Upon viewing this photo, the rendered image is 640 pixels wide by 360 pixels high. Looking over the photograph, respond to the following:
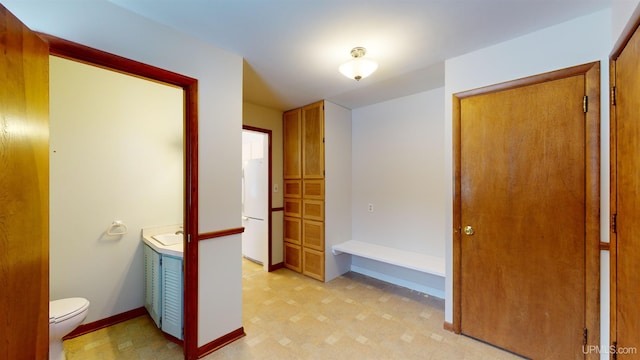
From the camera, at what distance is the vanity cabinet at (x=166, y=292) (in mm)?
1963

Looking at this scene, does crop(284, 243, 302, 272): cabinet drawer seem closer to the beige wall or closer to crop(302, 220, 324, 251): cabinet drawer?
the beige wall

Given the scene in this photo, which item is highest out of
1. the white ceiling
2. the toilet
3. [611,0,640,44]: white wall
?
the white ceiling

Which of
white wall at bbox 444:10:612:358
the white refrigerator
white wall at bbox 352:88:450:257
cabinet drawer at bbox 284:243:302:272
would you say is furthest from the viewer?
the white refrigerator

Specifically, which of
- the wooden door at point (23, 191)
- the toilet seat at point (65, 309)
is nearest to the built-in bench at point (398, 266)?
the toilet seat at point (65, 309)

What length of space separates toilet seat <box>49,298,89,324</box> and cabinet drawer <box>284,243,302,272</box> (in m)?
2.27

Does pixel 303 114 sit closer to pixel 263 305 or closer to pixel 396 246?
pixel 396 246

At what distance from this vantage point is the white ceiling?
5.04 ft

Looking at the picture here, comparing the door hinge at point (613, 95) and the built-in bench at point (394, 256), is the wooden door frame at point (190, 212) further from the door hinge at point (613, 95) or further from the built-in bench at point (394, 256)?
the door hinge at point (613, 95)

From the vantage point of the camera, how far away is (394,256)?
9.86 ft

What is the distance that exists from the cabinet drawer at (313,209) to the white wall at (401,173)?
64 centimetres

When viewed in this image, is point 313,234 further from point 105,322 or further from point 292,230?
point 105,322

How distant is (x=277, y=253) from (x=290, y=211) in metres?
0.66

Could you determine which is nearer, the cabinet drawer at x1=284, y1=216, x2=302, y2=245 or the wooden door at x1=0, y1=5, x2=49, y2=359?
the wooden door at x1=0, y1=5, x2=49, y2=359

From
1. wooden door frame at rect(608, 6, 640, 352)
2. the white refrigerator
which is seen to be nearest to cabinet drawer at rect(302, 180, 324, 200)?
the white refrigerator
